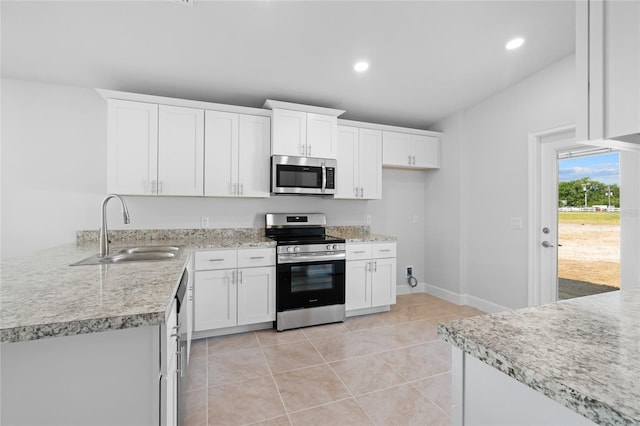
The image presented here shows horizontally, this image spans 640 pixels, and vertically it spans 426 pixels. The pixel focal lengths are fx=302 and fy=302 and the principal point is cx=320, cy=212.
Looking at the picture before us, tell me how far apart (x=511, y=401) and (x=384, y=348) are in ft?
7.27

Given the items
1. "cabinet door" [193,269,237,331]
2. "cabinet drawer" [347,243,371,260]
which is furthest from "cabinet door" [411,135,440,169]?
"cabinet door" [193,269,237,331]

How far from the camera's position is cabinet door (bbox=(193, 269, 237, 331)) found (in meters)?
2.83

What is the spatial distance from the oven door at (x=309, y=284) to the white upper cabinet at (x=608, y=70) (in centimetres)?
273

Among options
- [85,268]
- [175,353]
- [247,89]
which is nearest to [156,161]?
[247,89]

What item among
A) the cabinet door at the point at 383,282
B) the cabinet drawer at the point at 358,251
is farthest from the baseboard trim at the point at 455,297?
the cabinet drawer at the point at 358,251

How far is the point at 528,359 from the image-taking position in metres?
0.64

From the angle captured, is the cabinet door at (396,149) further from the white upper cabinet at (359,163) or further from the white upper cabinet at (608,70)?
the white upper cabinet at (608,70)

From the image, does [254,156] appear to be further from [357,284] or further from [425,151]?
[425,151]

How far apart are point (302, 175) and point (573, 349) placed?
292 centimetres

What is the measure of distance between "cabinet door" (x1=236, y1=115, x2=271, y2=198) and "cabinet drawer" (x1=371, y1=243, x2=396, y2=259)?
4.61ft

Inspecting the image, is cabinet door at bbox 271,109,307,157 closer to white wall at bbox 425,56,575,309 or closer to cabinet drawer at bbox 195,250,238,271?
cabinet drawer at bbox 195,250,238,271

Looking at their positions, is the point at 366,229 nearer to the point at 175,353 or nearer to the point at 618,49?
the point at 175,353

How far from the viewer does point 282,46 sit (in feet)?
8.32

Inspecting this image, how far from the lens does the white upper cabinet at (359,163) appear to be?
3734mm
